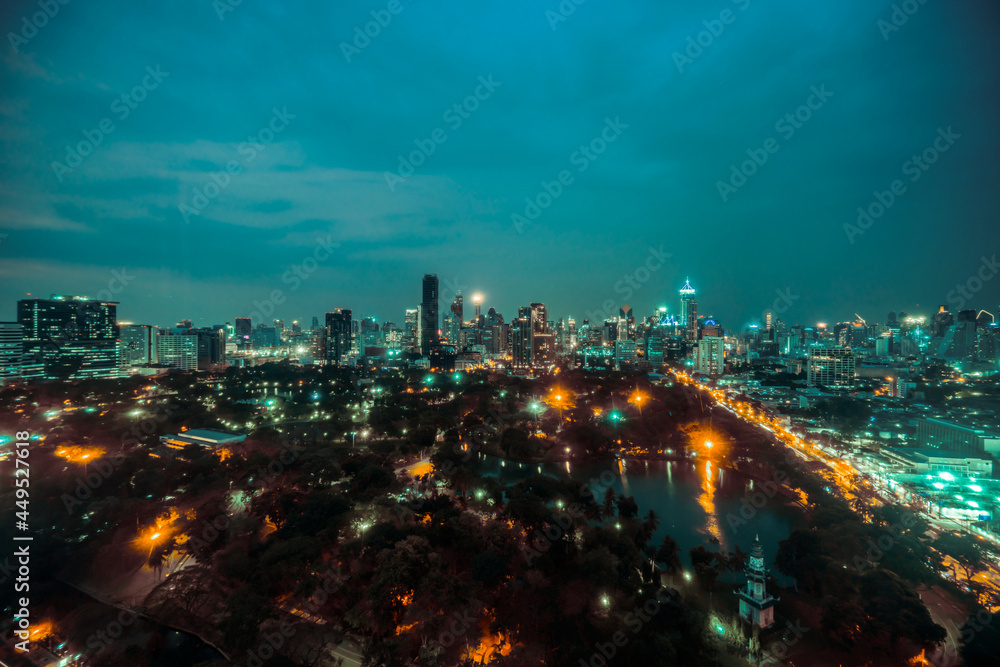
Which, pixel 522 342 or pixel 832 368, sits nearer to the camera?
pixel 832 368

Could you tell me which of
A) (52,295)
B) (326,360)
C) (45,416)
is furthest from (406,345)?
(45,416)

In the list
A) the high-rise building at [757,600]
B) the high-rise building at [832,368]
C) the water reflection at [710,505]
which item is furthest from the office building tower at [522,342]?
the high-rise building at [757,600]

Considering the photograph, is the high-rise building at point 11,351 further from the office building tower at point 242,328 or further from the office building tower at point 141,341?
the office building tower at point 242,328

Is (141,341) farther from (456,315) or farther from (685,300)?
(685,300)

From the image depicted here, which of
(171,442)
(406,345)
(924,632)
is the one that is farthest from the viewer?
(406,345)

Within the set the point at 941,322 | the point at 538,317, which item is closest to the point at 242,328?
the point at 538,317

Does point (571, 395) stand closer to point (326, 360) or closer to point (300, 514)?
point (300, 514)

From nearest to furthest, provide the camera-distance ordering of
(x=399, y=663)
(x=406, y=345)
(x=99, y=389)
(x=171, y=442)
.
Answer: (x=399, y=663)
(x=171, y=442)
(x=99, y=389)
(x=406, y=345)
